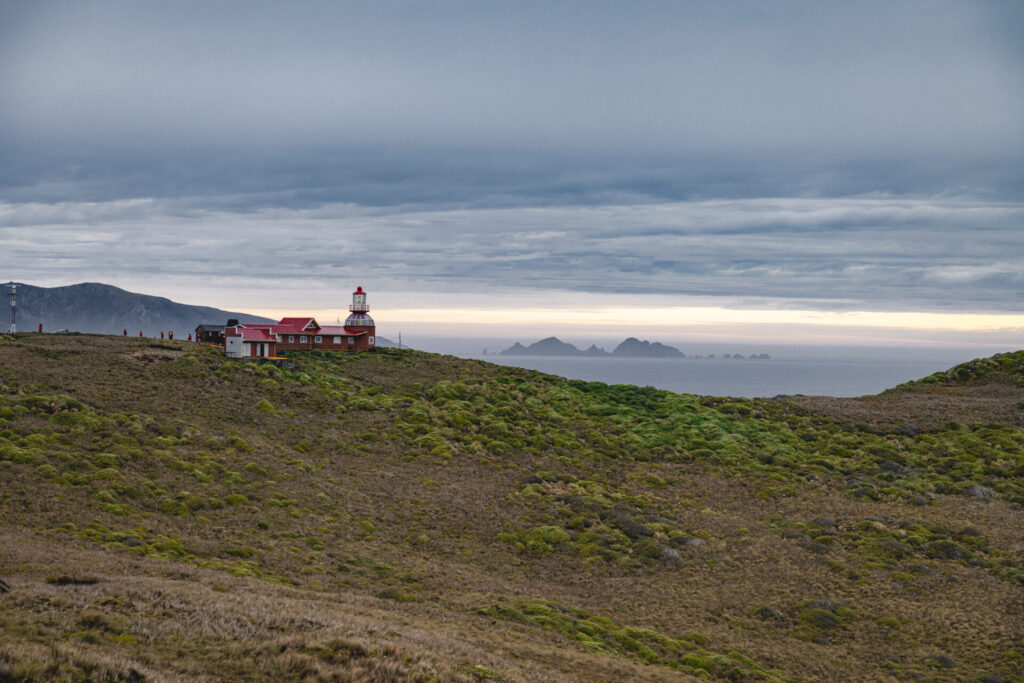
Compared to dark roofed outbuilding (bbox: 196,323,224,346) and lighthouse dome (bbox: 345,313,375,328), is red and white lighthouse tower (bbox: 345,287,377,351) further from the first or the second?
dark roofed outbuilding (bbox: 196,323,224,346)

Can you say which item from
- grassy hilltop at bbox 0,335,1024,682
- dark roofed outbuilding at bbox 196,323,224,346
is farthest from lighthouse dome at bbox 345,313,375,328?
grassy hilltop at bbox 0,335,1024,682

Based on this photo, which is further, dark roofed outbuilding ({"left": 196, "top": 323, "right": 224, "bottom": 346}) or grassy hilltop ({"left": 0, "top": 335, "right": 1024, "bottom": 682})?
dark roofed outbuilding ({"left": 196, "top": 323, "right": 224, "bottom": 346})

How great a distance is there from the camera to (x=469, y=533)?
3109 cm

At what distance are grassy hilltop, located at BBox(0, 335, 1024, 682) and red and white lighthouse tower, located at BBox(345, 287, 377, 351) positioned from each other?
20.6 meters

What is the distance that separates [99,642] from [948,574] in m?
31.3

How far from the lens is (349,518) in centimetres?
3053

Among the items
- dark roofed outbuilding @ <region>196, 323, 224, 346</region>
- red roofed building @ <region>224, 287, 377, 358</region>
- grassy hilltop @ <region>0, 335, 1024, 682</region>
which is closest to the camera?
grassy hilltop @ <region>0, 335, 1024, 682</region>

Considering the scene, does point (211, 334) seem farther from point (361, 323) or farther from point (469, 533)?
point (469, 533)

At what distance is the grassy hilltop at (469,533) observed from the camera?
14844mm

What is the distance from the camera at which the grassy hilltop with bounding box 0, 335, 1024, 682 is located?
48.7 ft

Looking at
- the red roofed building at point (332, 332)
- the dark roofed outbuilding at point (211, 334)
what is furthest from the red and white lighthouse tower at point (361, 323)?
the dark roofed outbuilding at point (211, 334)

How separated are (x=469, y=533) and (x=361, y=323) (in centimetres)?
5190

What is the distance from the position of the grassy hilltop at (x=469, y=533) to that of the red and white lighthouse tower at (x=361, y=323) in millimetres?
20648

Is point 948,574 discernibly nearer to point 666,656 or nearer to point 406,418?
point 666,656
